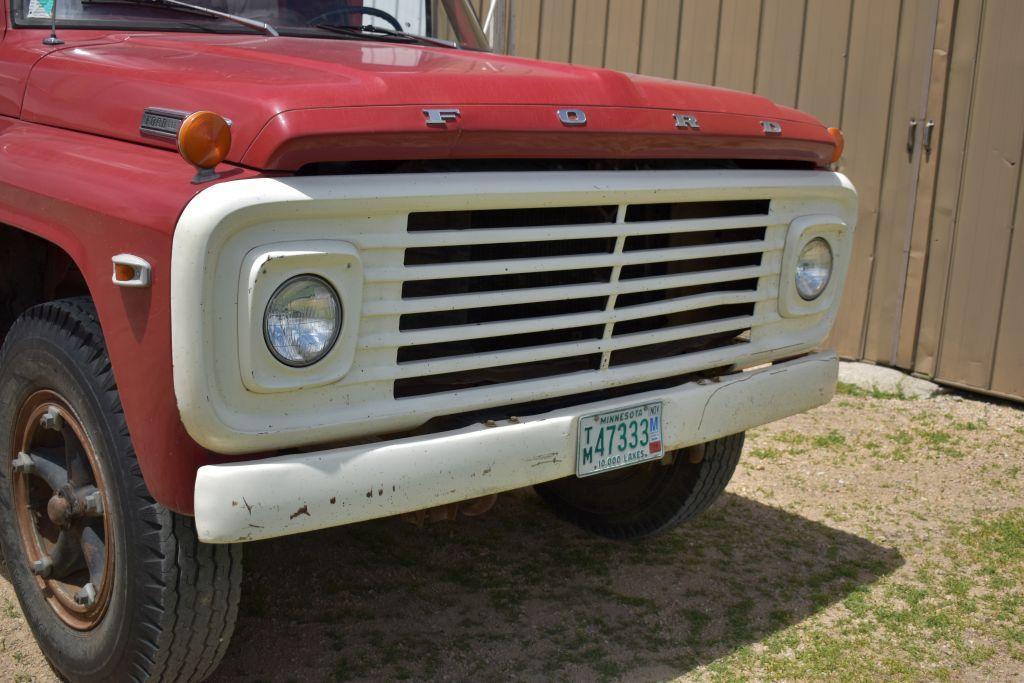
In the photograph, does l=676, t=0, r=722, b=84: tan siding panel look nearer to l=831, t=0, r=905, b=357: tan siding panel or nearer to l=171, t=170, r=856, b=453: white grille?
l=831, t=0, r=905, b=357: tan siding panel

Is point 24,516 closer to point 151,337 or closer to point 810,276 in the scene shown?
point 151,337

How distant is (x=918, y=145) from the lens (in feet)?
19.5

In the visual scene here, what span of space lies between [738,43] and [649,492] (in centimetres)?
359

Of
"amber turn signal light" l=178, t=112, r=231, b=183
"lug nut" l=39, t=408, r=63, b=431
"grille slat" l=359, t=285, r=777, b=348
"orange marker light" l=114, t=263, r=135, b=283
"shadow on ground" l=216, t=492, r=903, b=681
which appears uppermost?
"amber turn signal light" l=178, t=112, r=231, b=183

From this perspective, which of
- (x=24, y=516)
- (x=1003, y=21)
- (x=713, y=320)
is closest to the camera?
(x=24, y=516)

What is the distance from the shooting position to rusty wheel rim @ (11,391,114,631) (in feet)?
9.04

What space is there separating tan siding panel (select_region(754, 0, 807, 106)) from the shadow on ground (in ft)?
9.77

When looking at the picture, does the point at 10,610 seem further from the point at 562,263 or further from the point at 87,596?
the point at 562,263

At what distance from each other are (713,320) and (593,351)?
0.53m

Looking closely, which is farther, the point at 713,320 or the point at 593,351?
the point at 713,320

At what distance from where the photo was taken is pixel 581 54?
7.41 m

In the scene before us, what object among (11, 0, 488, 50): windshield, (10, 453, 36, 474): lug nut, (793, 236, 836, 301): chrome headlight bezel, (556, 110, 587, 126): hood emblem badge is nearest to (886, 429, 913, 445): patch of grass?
(793, 236, 836, 301): chrome headlight bezel

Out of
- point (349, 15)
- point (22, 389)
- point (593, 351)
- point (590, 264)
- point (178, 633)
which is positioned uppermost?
point (349, 15)

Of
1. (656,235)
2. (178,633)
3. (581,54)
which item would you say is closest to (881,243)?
(581,54)
